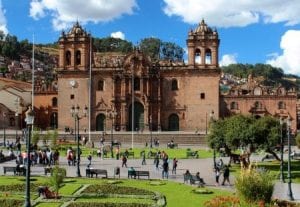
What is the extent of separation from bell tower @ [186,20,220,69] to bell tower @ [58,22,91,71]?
13263 millimetres

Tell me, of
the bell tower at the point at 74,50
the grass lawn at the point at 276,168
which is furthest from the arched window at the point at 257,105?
the grass lawn at the point at 276,168

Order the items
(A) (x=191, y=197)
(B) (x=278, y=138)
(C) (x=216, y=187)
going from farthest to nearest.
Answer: (B) (x=278, y=138) → (C) (x=216, y=187) → (A) (x=191, y=197)

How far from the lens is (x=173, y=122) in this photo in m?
69.2

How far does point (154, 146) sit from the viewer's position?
186ft

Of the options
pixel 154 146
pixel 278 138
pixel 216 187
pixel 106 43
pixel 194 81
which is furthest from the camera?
pixel 106 43

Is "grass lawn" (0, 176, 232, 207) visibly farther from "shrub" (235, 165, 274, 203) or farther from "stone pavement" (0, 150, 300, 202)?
"shrub" (235, 165, 274, 203)

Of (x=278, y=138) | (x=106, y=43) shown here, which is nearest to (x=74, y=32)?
(x=278, y=138)

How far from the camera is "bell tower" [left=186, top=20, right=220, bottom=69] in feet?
222

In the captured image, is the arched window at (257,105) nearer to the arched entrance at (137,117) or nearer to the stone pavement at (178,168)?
the arched entrance at (137,117)

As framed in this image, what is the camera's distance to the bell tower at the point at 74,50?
229 feet

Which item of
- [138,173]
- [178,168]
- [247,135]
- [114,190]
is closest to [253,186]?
[114,190]

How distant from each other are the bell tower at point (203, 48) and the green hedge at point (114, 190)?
142ft

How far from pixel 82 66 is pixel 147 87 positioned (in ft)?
29.2

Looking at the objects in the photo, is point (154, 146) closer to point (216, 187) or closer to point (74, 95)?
point (74, 95)
